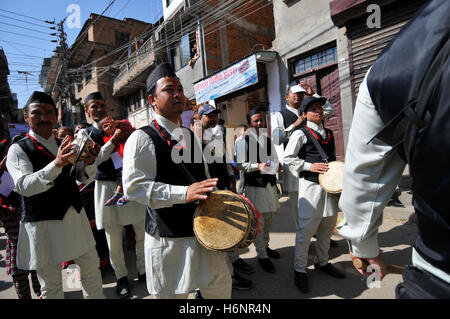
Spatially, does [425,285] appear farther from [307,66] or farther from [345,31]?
[307,66]

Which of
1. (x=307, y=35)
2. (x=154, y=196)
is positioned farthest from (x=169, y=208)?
(x=307, y=35)

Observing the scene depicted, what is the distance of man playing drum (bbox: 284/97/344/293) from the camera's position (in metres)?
2.88

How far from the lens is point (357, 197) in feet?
3.55

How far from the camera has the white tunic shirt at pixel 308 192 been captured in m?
2.89

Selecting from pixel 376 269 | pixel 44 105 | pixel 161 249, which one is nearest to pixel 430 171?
pixel 376 269

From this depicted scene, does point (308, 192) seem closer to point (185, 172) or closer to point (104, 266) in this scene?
point (185, 172)

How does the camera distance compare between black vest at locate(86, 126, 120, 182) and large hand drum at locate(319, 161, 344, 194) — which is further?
black vest at locate(86, 126, 120, 182)

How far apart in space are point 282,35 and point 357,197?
29.0 feet

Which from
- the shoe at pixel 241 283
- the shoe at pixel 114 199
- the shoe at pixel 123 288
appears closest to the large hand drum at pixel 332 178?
the shoe at pixel 241 283

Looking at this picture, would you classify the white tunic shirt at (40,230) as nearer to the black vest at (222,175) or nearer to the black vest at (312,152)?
the black vest at (222,175)

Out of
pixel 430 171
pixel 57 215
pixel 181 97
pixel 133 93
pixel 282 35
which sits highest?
pixel 133 93

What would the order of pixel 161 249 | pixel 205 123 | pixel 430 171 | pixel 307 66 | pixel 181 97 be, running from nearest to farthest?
pixel 430 171 < pixel 161 249 < pixel 181 97 < pixel 205 123 < pixel 307 66

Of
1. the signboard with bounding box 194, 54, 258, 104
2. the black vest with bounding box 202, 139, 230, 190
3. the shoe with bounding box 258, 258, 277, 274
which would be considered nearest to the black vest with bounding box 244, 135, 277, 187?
the black vest with bounding box 202, 139, 230, 190

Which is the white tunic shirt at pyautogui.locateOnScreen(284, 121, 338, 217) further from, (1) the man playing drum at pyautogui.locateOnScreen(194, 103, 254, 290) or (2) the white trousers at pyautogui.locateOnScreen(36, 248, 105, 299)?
(2) the white trousers at pyautogui.locateOnScreen(36, 248, 105, 299)
